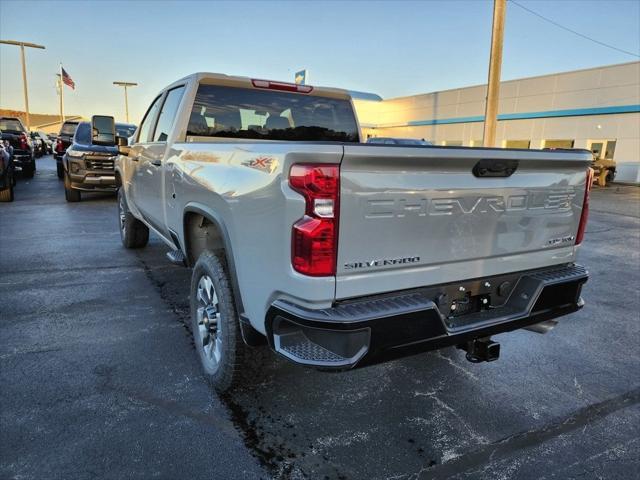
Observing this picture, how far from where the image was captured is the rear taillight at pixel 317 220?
6.71ft

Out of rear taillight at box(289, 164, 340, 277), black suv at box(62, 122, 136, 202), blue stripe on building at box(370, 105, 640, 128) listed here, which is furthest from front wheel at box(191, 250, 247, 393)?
blue stripe on building at box(370, 105, 640, 128)

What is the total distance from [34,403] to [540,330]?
10.4 feet

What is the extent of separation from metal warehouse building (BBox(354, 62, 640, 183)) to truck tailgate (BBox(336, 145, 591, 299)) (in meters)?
24.5

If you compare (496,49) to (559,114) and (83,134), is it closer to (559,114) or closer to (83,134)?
(83,134)

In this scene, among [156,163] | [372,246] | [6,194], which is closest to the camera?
[372,246]

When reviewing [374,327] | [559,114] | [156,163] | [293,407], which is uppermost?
[559,114]

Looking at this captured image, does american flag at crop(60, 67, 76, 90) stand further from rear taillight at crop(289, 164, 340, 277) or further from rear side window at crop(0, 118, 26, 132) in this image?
rear taillight at crop(289, 164, 340, 277)

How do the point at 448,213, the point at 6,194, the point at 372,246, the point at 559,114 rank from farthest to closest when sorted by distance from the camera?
the point at 559,114, the point at 6,194, the point at 448,213, the point at 372,246

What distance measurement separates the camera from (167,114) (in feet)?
14.5

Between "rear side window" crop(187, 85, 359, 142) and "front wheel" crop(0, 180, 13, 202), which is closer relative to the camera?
"rear side window" crop(187, 85, 359, 142)

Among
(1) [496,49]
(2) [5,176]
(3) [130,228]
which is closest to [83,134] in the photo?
(2) [5,176]

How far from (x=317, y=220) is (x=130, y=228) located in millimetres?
4986

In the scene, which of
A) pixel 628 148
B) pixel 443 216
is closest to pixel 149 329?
pixel 443 216

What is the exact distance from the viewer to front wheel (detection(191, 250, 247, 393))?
2.75m
